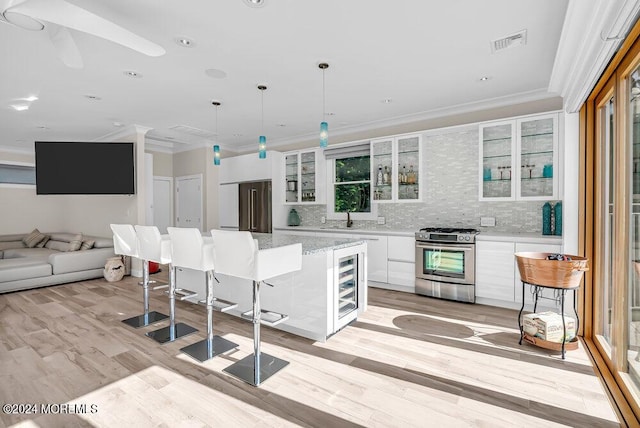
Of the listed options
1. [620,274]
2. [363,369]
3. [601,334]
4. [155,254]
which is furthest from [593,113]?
[155,254]

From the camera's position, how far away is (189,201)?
7.09 meters

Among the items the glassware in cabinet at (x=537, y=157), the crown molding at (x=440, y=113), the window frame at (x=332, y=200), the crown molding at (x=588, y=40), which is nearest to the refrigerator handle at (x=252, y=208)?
the crown molding at (x=440, y=113)

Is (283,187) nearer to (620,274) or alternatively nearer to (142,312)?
(142,312)

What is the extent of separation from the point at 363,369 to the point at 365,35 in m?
2.64

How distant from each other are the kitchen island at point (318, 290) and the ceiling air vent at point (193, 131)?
11.1 feet

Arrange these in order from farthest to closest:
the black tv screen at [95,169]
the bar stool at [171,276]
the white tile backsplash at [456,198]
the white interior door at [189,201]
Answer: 1. the white interior door at [189,201]
2. the black tv screen at [95,169]
3. the white tile backsplash at [456,198]
4. the bar stool at [171,276]

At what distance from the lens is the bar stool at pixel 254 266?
2150 millimetres

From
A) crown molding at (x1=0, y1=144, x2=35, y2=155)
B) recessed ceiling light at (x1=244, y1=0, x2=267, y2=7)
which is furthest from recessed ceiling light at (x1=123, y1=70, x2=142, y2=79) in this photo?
crown molding at (x1=0, y1=144, x2=35, y2=155)

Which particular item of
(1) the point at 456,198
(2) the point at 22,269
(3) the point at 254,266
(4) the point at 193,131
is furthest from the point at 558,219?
(2) the point at 22,269

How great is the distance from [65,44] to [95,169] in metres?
3.75

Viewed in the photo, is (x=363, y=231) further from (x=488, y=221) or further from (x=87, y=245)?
(x=87, y=245)

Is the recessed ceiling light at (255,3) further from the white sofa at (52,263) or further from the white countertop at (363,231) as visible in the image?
the white sofa at (52,263)

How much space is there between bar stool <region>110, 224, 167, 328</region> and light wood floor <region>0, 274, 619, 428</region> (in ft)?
0.57

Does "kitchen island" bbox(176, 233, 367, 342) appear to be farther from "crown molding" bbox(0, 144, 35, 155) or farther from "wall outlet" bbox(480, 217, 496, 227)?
"crown molding" bbox(0, 144, 35, 155)
